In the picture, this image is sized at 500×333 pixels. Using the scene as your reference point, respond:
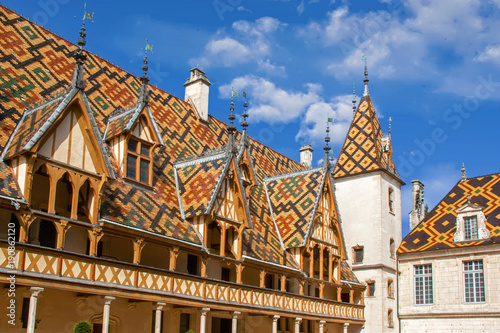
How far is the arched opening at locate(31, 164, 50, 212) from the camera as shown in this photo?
17812 millimetres

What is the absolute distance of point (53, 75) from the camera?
22.3 metres

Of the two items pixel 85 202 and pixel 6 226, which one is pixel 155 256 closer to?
pixel 85 202

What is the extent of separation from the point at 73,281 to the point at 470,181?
28.7 metres

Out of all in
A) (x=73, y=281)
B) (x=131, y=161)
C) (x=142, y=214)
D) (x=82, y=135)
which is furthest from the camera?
(x=131, y=161)

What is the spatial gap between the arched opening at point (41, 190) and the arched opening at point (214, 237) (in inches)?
284

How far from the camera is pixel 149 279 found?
1923cm

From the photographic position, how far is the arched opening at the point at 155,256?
861 inches

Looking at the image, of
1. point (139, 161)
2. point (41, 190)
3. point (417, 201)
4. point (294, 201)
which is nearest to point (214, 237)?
point (139, 161)

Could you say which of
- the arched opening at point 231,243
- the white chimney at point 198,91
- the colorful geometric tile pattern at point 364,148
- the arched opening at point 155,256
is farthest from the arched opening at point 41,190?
the colorful geometric tile pattern at point 364,148

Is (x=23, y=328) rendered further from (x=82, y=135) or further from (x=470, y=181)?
(x=470, y=181)

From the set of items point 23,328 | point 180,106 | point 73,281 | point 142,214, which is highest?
point 180,106

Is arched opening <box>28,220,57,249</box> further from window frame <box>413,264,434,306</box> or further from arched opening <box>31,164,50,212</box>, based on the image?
window frame <box>413,264,434,306</box>

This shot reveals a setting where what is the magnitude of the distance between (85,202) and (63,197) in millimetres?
800

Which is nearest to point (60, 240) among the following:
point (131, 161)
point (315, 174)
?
point (131, 161)
